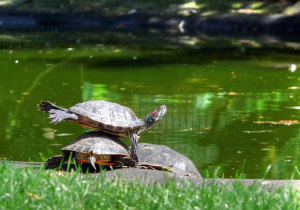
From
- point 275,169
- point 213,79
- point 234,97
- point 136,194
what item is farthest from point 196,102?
point 136,194

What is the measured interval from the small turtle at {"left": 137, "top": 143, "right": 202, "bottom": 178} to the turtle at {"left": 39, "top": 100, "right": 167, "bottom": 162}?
0.23 m

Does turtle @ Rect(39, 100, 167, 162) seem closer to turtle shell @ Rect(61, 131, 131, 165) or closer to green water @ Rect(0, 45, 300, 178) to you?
turtle shell @ Rect(61, 131, 131, 165)

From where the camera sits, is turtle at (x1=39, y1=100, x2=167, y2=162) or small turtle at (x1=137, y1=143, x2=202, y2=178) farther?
small turtle at (x1=137, y1=143, x2=202, y2=178)

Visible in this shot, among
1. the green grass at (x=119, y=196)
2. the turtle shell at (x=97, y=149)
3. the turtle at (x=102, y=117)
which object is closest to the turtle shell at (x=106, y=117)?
the turtle at (x=102, y=117)

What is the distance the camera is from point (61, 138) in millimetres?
7680

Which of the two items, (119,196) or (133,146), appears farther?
(133,146)

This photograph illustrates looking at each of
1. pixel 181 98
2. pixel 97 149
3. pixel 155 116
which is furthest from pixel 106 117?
pixel 181 98

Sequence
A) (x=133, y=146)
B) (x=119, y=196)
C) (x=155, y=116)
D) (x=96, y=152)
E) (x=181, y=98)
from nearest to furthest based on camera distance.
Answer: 1. (x=119, y=196)
2. (x=96, y=152)
3. (x=133, y=146)
4. (x=155, y=116)
5. (x=181, y=98)

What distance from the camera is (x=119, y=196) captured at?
400cm

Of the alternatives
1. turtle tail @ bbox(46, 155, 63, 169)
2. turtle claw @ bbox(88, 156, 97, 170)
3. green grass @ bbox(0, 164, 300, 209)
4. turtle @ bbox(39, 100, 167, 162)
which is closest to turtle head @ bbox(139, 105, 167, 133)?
turtle @ bbox(39, 100, 167, 162)

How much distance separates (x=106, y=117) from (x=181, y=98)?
184 inches

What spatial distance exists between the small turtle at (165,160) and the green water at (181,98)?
20.4 inches

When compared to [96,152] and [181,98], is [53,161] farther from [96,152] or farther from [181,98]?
[181,98]

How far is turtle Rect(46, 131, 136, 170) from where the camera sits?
18.3 ft
